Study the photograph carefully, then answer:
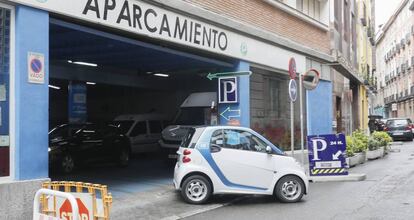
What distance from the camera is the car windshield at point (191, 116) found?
16703 millimetres

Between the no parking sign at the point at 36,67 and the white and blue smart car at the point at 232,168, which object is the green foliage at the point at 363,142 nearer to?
the white and blue smart car at the point at 232,168

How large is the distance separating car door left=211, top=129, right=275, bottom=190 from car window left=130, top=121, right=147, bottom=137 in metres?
9.51

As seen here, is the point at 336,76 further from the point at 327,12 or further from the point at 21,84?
Answer: the point at 21,84

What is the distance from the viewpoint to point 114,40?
428 inches

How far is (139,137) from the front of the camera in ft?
A: 63.1

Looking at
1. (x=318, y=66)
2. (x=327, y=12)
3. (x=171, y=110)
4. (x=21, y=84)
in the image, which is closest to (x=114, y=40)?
(x=21, y=84)

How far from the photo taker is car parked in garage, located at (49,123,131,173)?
14.7m

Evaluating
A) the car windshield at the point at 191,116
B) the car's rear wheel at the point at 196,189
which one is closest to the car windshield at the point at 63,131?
the car windshield at the point at 191,116

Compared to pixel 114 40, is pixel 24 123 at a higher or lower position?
lower

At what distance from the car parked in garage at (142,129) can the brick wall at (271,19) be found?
604 cm

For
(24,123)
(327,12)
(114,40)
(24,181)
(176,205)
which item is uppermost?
(327,12)

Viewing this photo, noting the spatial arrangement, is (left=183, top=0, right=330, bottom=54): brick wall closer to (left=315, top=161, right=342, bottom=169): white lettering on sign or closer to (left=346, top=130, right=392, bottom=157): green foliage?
(left=346, top=130, right=392, bottom=157): green foliage

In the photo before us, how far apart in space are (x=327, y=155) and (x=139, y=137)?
8358 millimetres

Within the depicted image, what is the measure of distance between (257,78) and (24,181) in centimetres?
979
